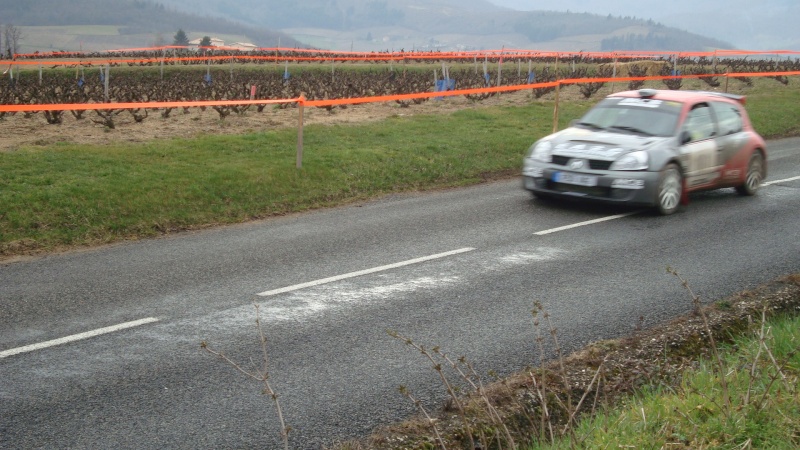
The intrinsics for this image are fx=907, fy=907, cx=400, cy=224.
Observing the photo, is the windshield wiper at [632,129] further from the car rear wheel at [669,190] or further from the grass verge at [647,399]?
the grass verge at [647,399]

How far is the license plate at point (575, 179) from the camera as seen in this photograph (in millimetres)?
12125

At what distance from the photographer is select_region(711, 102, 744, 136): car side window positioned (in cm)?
1357

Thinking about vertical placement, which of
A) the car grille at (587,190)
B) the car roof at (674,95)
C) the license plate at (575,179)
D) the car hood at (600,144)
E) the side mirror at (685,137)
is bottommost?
the car grille at (587,190)

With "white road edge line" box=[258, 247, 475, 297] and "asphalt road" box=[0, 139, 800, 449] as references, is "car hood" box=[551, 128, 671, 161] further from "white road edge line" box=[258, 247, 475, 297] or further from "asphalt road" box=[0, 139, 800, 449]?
"white road edge line" box=[258, 247, 475, 297]

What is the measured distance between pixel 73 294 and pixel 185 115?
1394 cm

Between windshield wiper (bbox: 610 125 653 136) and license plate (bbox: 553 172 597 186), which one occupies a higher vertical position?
windshield wiper (bbox: 610 125 653 136)

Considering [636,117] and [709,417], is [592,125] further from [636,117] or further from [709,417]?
[709,417]

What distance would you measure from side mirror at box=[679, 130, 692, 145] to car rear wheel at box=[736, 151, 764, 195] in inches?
65.8

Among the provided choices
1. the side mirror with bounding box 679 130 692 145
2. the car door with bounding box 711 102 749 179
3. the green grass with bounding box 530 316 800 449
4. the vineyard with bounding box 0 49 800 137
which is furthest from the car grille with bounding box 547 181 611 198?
the green grass with bounding box 530 316 800 449

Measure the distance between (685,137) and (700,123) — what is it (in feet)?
2.26

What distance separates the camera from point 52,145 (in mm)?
15578

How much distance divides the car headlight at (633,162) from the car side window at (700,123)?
3.99ft

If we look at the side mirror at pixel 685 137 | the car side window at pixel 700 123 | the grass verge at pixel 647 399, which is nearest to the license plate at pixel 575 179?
the side mirror at pixel 685 137

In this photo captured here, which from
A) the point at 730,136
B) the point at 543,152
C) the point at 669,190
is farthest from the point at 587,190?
the point at 730,136
